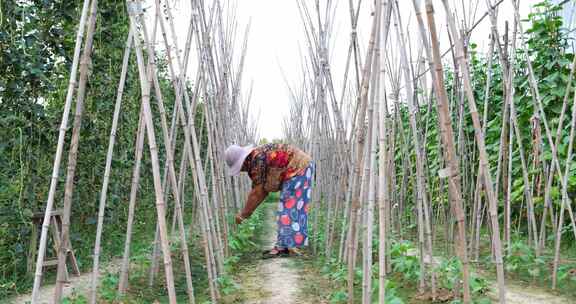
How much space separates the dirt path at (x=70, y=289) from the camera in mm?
3249

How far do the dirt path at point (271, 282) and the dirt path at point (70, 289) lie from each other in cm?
94

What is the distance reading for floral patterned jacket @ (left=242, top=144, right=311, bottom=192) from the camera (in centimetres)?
472

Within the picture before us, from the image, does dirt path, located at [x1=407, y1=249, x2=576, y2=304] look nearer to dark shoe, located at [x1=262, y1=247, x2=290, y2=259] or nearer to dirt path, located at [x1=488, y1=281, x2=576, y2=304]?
dirt path, located at [x1=488, y1=281, x2=576, y2=304]

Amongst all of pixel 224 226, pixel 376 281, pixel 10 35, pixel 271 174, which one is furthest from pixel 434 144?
pixel 10 35

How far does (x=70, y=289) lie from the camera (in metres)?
3.62

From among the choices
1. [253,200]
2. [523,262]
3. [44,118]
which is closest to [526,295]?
[523,262]

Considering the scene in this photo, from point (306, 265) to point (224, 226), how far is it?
737 millimetres

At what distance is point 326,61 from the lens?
4465 millimetres

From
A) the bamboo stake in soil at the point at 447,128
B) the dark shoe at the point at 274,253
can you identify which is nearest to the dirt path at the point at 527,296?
the bamboo stake in soil at the point at 447,128

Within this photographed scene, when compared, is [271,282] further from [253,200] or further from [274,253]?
[274,253]

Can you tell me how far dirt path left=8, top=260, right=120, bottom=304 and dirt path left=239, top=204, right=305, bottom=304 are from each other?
3.10ft

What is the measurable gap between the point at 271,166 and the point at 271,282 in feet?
3.69

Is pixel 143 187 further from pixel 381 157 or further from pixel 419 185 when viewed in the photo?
pixel 381 157

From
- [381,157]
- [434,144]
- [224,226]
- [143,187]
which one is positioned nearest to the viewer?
[381,157]
